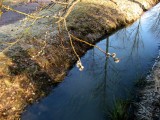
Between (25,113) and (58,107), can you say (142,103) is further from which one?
(25,113)

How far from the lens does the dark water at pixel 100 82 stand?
10367 mm

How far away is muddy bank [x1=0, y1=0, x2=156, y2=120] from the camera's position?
11.1 meters

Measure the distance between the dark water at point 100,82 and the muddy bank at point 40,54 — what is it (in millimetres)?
577

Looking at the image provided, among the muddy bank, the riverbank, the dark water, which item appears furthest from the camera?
the muddy bank

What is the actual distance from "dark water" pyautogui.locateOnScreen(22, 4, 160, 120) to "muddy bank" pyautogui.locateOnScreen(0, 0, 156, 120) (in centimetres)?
58

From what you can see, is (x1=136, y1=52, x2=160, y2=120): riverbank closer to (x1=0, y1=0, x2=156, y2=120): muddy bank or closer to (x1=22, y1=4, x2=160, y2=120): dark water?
(x1=22, y1=4, x2=160, y2=120): dark water

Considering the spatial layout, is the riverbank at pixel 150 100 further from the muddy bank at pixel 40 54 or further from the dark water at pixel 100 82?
the muddy bank at pixel 40 54

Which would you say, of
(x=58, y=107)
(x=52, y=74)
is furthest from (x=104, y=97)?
(x=52, y=74)

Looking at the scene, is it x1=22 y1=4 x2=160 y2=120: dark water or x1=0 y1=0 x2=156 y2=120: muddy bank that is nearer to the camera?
x1=22 y1=4 x2=160 y2=120: dark water

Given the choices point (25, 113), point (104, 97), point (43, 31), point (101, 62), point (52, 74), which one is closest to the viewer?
point (25, 113)

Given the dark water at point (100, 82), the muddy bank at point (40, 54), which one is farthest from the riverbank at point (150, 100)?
the muddy bank at point (40, 54)

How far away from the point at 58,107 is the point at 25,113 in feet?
4.51

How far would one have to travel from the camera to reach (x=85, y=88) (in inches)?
472

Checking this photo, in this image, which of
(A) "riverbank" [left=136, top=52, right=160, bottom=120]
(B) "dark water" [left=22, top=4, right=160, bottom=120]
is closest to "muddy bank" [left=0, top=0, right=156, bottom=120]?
(B) "dark water" [left=22, top=4, right=160, bottom=120]
